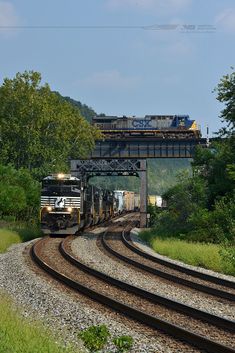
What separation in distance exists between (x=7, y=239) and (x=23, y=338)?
20.7 metres

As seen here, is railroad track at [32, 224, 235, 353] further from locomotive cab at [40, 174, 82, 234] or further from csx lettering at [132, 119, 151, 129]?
csx lettering at [132, 119, 151, 129]

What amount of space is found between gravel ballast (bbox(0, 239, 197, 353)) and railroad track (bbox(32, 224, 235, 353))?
0.31 metres

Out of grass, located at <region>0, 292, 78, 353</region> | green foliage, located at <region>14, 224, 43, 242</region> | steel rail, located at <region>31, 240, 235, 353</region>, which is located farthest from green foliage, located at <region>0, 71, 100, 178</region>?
grass, located at <region>0, 292, 78, 353</region>

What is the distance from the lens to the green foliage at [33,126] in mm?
61312

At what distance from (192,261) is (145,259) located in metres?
1.91

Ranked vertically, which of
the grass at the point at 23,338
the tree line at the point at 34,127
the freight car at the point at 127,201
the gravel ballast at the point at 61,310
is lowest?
the gravel ballast at the point at 61,310

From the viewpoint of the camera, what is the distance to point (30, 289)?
14680mm

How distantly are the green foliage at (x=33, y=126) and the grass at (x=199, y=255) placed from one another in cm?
3485

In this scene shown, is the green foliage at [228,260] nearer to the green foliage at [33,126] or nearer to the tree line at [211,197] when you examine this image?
the tree line at [211,197]

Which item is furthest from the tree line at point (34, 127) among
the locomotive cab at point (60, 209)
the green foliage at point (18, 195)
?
the locomotive cab at point (60, 209)

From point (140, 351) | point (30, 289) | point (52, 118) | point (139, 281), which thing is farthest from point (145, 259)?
point (52, 118)

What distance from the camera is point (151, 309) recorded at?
12.1 meters

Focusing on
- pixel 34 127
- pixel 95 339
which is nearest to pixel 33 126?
pixel 34 127

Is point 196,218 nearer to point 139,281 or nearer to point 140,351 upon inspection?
point 139,281
